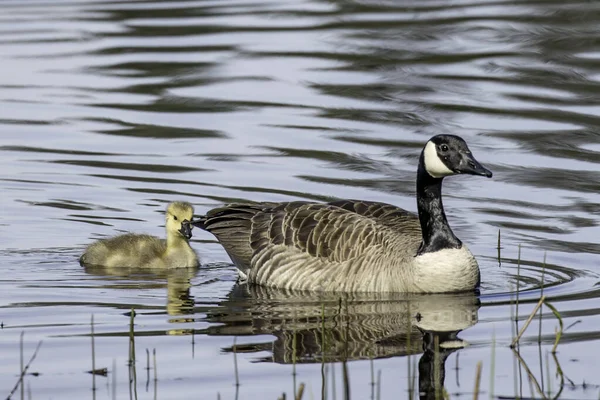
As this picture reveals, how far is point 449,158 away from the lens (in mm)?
11914

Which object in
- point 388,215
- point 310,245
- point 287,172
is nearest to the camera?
point 310,245

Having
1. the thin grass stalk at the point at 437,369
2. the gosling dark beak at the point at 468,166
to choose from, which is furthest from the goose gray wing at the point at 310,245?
the thin grass stalk at the point at 437,369

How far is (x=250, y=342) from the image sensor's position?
1019cm

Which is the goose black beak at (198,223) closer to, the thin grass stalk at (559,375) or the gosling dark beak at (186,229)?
the gosling dark beak at (186,229)

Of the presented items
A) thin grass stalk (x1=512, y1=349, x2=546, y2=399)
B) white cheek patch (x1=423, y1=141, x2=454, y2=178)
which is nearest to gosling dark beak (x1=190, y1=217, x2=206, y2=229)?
white cheek patch (x1=423, y1=141, x2=454, y2=178)

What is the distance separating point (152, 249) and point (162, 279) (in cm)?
48

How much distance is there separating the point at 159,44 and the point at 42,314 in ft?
42.1

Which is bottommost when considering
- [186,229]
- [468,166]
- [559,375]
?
[559,375]

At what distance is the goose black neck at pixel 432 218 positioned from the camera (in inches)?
477

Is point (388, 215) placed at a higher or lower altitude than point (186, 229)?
higher

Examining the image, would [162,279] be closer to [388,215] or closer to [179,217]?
[179,217]

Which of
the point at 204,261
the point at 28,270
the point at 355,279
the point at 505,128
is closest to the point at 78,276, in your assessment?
the point at 28,270

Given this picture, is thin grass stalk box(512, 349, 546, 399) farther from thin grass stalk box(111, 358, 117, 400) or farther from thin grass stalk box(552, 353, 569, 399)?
thin grass stalk box(111, 358, 117, 400)

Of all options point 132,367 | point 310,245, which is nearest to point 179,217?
point 310,245
